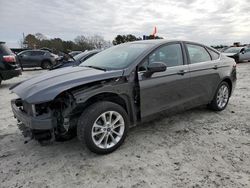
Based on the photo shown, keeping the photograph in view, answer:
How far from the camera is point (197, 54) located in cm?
439

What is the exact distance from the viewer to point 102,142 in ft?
10.3

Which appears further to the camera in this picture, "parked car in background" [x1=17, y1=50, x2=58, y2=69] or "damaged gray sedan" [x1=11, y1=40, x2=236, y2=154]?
"parked car in background" [x1=17, y1=50, x2=58, y2=69]

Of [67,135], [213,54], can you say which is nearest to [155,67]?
[67,135]

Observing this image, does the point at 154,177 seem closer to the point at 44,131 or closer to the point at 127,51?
the point at 44,131

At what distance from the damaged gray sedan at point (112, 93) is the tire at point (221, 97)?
1.42 feet

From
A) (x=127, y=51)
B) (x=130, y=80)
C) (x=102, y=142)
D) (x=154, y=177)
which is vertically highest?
(x=127, y=51)

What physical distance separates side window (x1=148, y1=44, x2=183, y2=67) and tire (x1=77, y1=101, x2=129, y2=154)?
101 centimetres

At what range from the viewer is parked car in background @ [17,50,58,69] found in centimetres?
1644

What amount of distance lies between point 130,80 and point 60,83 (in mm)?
966

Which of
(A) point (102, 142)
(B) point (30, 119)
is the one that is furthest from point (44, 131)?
(A) point (102, 142)

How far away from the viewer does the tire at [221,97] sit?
15.5 ft

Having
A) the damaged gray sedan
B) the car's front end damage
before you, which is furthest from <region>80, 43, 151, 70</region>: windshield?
the car's front end damage

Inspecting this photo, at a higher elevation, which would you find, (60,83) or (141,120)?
(60,83)

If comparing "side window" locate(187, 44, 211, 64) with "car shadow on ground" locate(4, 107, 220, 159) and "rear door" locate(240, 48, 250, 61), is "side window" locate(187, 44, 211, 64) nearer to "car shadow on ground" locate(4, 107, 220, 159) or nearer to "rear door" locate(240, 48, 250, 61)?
"car shadow on ground" locate(4, 107, 220, 159)
